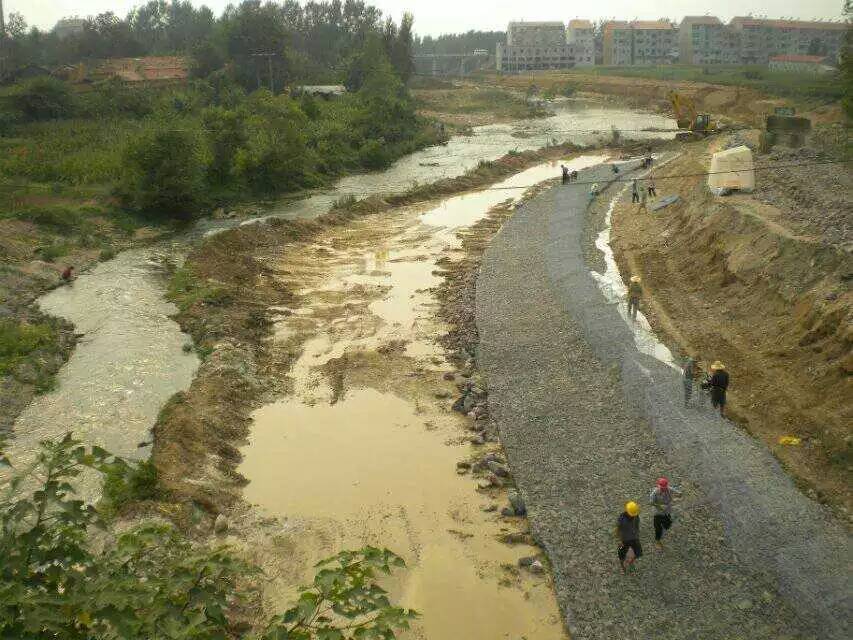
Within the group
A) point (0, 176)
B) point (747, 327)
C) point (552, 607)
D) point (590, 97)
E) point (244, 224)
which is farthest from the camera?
point (590, 97)

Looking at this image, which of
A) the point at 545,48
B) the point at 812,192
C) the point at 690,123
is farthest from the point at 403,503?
the point at 545,48

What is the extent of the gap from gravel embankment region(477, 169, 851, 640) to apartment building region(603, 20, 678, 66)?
15907 cm

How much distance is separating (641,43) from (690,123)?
11464 centimetres

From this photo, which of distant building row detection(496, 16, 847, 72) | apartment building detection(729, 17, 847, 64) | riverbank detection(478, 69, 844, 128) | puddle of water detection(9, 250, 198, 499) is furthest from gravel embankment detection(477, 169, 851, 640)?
apartment building detection(729, 17, 847, 64)

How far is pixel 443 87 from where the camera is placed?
408 feet

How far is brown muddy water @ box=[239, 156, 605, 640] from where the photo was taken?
12.1 m

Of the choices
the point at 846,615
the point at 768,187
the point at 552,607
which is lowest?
the point at 552,607

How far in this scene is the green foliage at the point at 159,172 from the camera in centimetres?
3609

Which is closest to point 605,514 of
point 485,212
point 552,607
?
point 552,607

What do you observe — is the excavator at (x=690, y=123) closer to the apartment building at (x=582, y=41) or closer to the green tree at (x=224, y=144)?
the green tree at (x=224, y=144)

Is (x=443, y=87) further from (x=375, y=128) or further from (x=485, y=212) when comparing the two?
(x=485, y=212)

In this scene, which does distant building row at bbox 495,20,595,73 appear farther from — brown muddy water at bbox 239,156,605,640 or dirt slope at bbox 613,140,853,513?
brown muddy water at bbox 239,156,605,640

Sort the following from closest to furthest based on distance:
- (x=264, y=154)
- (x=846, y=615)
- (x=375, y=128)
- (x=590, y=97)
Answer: (x=846, y=615)
(x=264, y=154)
(x=375, y=128)
(x=590, y=97)

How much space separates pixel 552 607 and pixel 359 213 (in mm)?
32412
